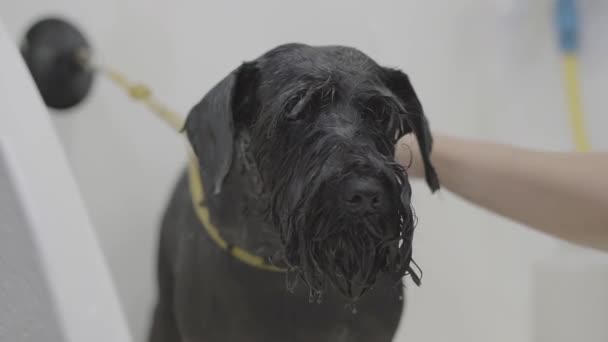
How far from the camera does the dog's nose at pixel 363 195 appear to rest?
1.62 ft

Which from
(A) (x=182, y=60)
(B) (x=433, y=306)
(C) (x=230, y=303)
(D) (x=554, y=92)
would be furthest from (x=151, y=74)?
(D) (x=554, y=92)

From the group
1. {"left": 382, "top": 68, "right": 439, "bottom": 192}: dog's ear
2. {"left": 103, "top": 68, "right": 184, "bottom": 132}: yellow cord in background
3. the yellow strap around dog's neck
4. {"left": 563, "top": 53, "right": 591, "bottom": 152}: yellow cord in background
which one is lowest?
{"left": 563, "top": 53, "right": 591, "bottom": 152}: yellow cord in background

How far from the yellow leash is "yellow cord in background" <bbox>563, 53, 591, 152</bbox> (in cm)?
65

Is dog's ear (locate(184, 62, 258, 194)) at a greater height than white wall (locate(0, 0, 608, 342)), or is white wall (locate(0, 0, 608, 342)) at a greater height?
dog's ear (locate(184, 62, 258, 194))

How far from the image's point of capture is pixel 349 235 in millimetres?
507

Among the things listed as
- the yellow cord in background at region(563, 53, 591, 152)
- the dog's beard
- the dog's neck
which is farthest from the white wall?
the dog's beard

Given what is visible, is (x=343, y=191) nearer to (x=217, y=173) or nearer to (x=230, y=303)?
(x=217, y=173)

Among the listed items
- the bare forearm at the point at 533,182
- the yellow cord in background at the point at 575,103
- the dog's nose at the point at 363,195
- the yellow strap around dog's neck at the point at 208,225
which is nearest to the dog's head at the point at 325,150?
the dog's nose at the point at 363,195

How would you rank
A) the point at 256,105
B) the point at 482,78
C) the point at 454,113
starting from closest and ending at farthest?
the point at 256,105
the point at 454,113
the point at 482,78

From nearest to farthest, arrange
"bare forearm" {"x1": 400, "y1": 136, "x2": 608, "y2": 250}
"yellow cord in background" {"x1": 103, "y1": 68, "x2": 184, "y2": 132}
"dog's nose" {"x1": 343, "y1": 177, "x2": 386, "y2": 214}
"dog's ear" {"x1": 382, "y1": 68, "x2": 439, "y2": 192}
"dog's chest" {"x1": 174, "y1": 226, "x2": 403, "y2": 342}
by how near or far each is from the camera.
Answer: "dog's nose" {"x1": 343, "y1": 177, "x2": 386, "y2": 214}, "dog's ear" {"x1": 382, "y1": 68, "x2": 439, "y2": 192}, "dog's chest" {"x1": 174, "y1": 226, "x2": 403, "y2": 342}, "bare forearm" {"x1": 400, "y1": 136, "x2": 608, "y2": 250}, "yellow cord in background" {"x1": 103, "y1": 68, "x2": 184, "y2": 132}

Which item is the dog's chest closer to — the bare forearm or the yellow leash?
the yellow leash

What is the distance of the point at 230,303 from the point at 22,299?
0.31 meters

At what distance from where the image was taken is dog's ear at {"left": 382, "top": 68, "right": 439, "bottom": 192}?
2.06ft

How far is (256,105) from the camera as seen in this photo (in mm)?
646
